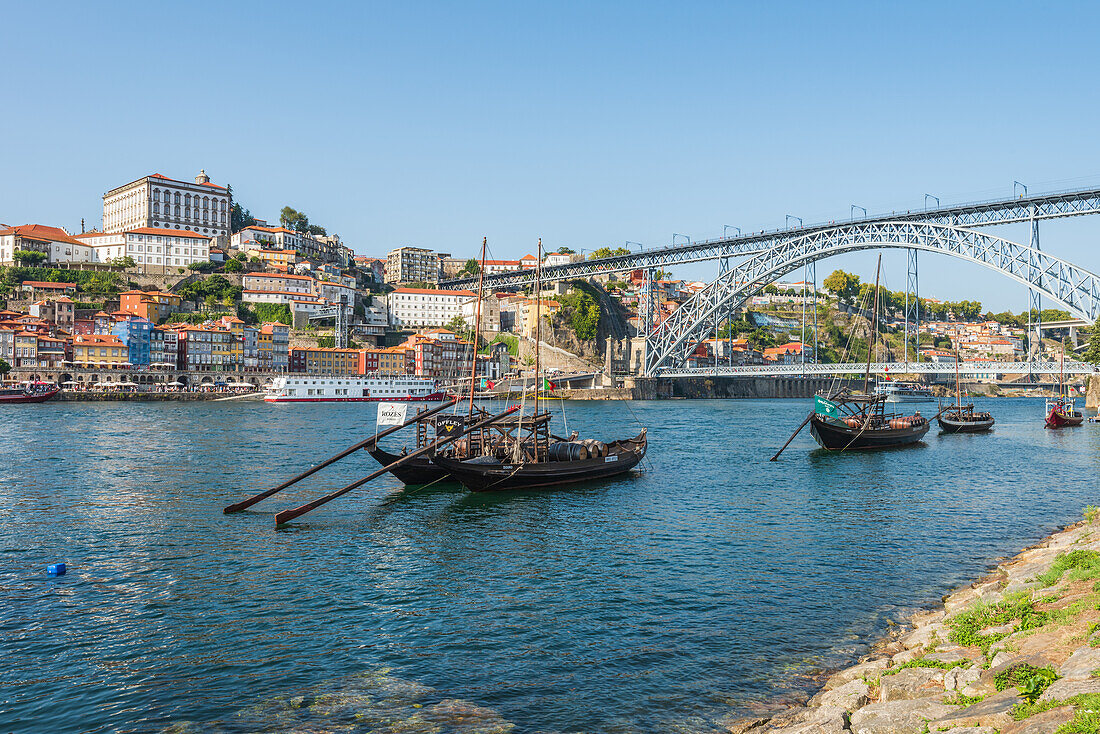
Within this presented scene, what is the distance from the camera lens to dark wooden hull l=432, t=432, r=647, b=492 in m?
22.3

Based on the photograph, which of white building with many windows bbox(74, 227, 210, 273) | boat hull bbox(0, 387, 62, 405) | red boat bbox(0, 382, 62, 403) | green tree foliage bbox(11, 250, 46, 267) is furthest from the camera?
white building with many windows bbox(74, 227, 210, 273)

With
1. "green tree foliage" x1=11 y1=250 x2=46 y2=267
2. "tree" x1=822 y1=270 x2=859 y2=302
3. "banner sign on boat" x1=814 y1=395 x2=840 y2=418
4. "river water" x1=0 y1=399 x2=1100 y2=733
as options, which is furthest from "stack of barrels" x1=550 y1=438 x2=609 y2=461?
"tree" x1=822 y1=270 x2=859 y2=302

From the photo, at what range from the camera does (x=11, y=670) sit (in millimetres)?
9750

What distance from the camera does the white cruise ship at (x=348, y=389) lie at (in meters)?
77.1

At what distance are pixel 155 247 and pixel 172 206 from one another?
35.6 ft

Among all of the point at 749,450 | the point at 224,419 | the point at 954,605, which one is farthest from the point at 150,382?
the point at 954,605

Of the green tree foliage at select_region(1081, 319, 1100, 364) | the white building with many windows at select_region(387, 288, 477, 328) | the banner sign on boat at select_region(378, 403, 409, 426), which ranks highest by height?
the white building with many windows at select_region(387, 288, 477, 328)

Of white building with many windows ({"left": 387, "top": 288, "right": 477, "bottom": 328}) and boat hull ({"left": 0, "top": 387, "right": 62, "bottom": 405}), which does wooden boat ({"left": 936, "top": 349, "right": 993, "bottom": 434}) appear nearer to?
boat hull ({"left": 0, "top": 387, "right": 62, "bottom": 405})

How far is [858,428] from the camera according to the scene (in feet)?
122

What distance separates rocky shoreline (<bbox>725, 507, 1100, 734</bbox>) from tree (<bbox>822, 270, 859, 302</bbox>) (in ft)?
491

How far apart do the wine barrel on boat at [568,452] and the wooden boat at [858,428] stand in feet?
47.2

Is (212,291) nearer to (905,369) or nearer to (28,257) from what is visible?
(28,257)

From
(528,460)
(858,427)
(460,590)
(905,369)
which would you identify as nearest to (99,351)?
(528,460)

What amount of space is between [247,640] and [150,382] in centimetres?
7593
